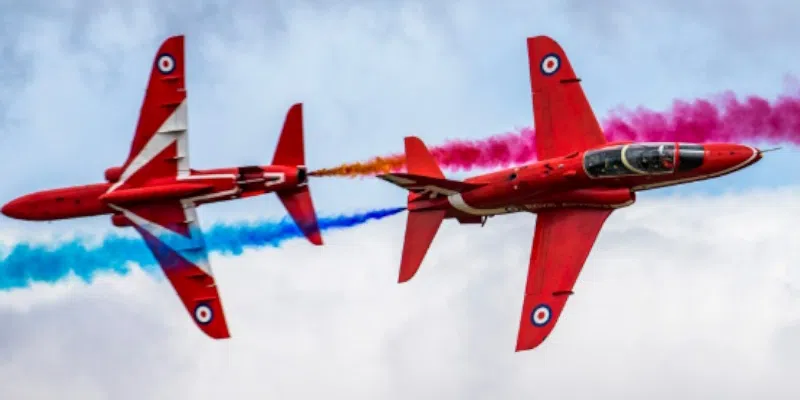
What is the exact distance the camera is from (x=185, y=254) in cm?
7200

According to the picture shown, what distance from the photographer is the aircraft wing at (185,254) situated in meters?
71.8

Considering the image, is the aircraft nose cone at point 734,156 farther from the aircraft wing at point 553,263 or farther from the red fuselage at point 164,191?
the red fuselage at point 164,191

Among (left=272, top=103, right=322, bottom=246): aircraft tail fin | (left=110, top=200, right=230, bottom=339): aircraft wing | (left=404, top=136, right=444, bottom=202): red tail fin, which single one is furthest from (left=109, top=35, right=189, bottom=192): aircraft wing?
(left=404, top=136, right=444, bottom=202): red tail fin

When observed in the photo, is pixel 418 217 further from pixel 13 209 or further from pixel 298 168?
pixel 13 209

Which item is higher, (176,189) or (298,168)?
(298,168)

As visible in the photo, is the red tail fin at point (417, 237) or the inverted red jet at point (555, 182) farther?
the red tail fin at point (417, 237)

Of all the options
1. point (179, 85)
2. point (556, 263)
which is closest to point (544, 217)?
point (556, 263)

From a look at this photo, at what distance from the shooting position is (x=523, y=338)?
68.6 meters

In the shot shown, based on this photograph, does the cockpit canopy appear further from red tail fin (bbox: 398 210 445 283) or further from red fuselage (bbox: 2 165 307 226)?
red fuselage (bbox: 2 165 307 226)

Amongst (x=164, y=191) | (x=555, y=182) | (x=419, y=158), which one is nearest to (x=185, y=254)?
(x=164, y=191)

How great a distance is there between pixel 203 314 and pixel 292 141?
5.99 meters

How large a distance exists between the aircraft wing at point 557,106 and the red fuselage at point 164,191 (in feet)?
24.3

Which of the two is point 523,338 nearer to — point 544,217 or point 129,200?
point 544,217

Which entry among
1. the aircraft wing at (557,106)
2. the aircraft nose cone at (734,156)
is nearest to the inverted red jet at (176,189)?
the aircraft wing at (557,106)
